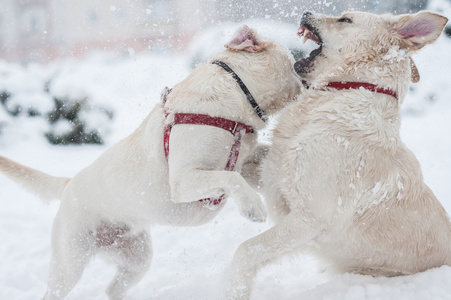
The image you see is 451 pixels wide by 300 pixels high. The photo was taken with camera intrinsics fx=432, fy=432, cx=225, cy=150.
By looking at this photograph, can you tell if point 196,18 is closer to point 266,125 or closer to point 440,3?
point 440,3

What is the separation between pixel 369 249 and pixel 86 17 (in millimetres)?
9641

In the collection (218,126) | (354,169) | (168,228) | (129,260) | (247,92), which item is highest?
(247,92)

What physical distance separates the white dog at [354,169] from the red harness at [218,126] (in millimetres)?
232

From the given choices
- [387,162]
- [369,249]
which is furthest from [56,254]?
[387,162]

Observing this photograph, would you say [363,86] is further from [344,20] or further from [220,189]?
[220,189]

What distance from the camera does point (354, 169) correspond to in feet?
8.95

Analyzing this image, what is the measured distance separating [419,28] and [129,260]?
2813 millimetres

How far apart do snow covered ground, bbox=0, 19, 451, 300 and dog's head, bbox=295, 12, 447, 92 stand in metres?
1.32

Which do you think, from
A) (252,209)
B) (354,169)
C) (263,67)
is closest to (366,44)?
(263,67)

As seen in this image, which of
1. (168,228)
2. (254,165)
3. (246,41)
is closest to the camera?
(246,41)

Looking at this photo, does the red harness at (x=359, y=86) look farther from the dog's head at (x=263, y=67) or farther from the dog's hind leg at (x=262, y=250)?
the dog's hind leg at (x=262, y=250)

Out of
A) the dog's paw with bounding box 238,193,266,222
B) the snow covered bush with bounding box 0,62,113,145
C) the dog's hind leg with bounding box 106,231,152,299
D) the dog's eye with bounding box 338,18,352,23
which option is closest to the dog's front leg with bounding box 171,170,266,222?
the dog's paw with bounding box 238,193,266,222

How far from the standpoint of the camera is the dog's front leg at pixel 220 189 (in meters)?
2.42

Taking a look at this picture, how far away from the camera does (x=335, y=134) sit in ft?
8.93
